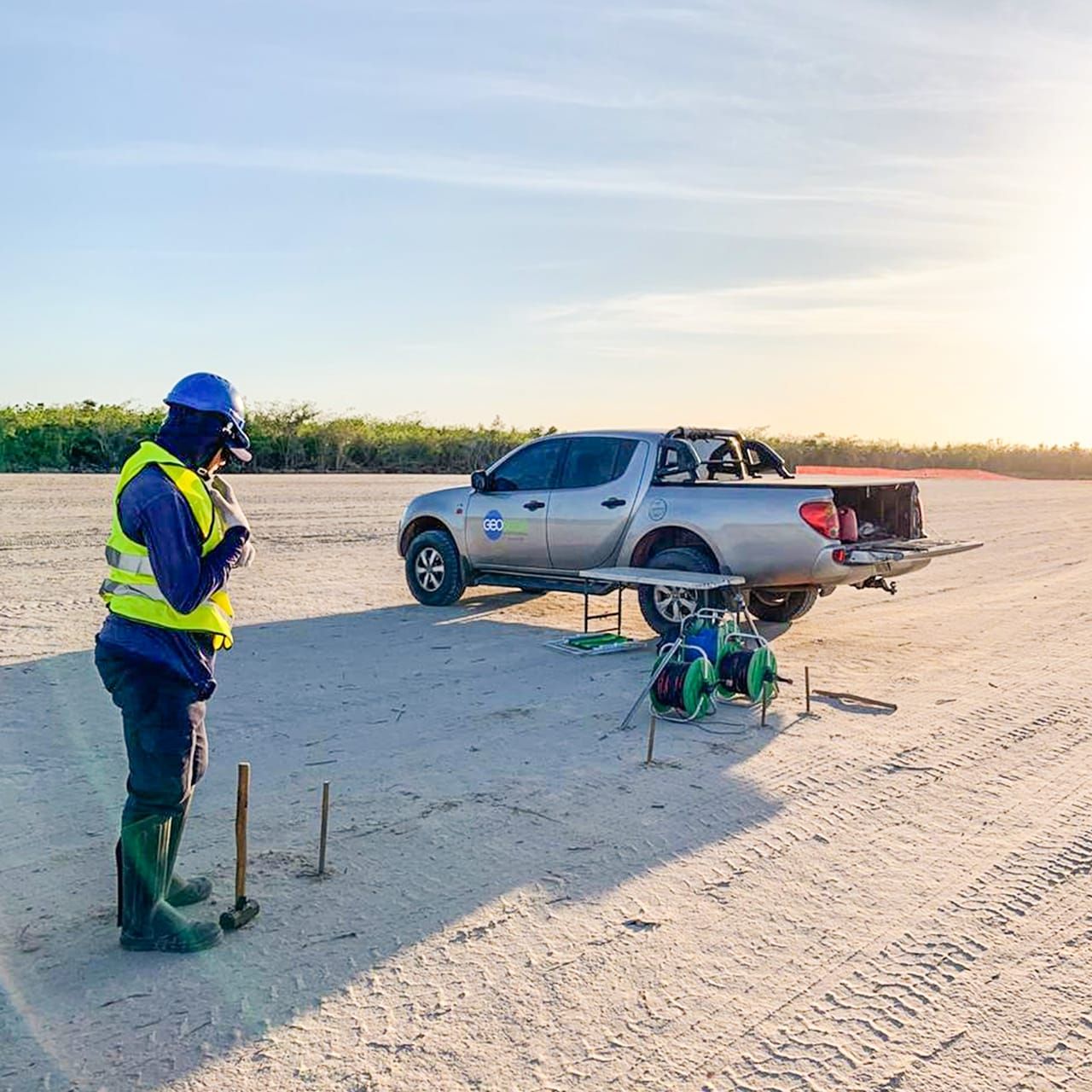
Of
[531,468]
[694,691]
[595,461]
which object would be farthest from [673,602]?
[694,691]

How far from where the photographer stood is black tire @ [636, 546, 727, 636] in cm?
1037

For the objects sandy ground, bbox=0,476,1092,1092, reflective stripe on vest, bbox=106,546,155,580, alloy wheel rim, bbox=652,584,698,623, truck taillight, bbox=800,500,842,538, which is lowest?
sandy ground, bbox=0,476,1092,1092

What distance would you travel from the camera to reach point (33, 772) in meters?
6.18

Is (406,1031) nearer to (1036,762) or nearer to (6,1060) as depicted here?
(6,1060)

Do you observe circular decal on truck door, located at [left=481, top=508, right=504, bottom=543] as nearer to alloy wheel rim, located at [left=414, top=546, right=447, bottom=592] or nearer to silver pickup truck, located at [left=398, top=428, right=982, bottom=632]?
silver pickup truck, located at [left=398, top=428, right=982, bottom=632]

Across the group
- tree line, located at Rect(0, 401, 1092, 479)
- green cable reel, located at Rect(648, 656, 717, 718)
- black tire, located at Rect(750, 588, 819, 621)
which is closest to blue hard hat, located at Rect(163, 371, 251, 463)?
green cable reel, located at Rect(648, 656, 717, 718)

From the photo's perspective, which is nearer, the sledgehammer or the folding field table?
the sledgehammer

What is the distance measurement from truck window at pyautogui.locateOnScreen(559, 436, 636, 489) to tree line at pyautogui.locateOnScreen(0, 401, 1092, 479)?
2822cm

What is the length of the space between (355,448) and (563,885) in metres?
43.7

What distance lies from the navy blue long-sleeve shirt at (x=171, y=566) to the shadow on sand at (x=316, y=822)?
1024 millimetres

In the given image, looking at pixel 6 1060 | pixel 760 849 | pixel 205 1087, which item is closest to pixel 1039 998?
pixel 760 849

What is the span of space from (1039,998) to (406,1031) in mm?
2141

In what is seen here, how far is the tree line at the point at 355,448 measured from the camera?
125 feet

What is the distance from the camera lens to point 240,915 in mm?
4309
